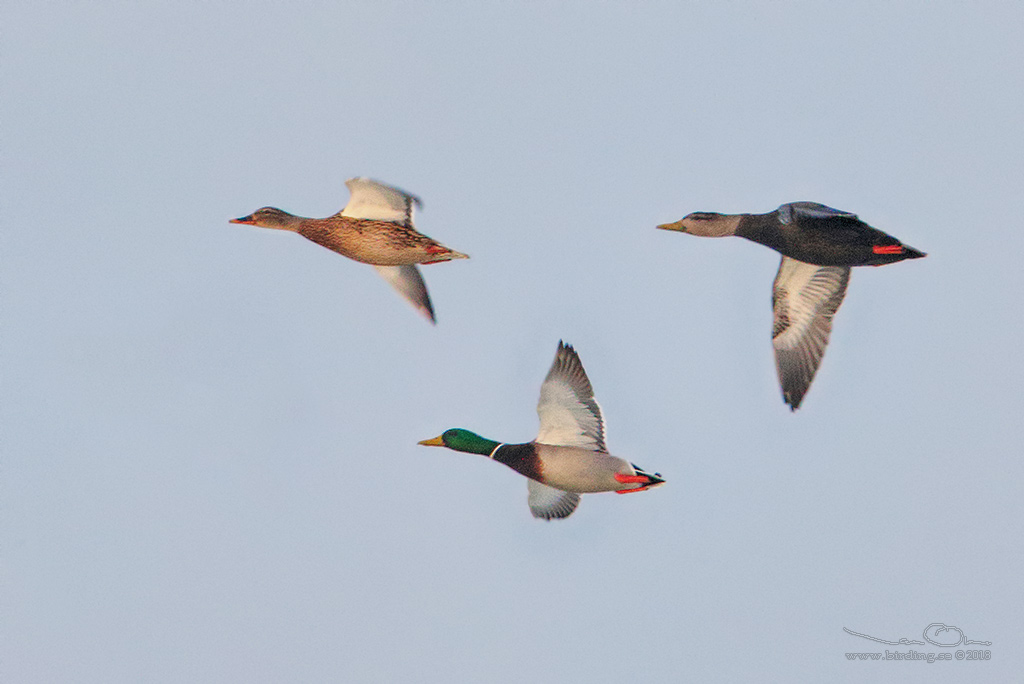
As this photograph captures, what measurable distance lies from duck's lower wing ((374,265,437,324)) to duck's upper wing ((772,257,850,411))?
4035 mm

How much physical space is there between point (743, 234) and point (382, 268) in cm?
425

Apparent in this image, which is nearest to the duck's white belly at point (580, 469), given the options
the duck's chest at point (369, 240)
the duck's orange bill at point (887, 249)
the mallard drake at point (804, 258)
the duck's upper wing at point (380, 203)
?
the duck's chest at point (369, 240)

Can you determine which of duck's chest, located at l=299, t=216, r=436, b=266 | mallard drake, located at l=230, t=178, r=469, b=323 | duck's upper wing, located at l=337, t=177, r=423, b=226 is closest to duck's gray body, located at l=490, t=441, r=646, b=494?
mallard drake, located at l=230, t=178, r=469, b=323

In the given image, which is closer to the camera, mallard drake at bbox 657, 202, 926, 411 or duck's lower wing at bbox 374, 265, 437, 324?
mallard drake at bbox 657, 202, 926, 411

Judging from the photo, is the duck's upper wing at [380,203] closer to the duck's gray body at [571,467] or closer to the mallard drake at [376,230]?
the mallard drake at [376,230]

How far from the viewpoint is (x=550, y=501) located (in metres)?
13.5

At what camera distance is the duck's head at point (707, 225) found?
14.1 meters

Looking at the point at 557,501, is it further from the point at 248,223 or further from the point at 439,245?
the point at 248,223

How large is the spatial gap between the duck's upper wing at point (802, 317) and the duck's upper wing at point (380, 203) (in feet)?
14.5

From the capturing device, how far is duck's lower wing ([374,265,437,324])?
1527 cm

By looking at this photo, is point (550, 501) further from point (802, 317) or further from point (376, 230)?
point (802, 317)

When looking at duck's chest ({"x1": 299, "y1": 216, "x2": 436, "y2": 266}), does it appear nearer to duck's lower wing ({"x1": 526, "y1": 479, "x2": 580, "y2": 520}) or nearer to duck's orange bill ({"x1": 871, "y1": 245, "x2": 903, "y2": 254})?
duck's lower wing ({"x1": 526, "y1": 479, "x2": 580, "y2": 520})

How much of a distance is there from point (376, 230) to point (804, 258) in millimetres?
4384

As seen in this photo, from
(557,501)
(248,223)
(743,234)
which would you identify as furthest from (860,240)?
(248,223)
